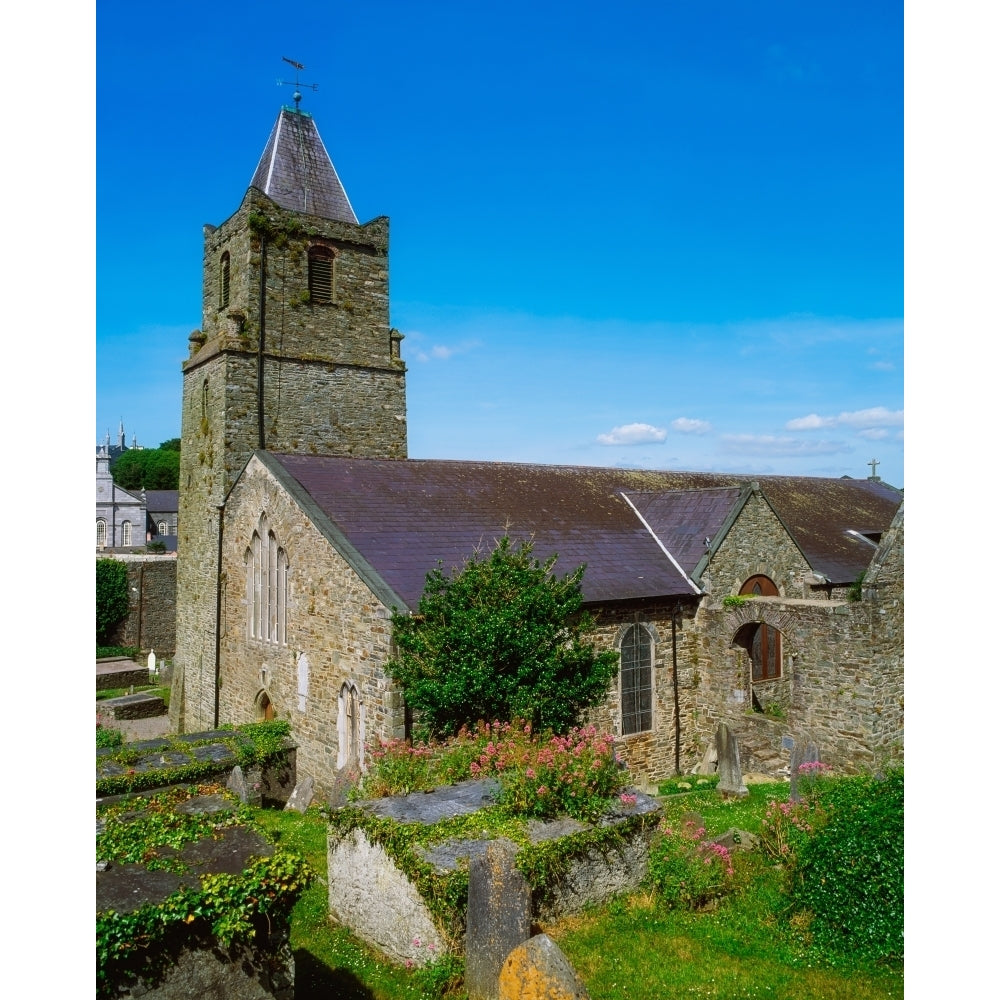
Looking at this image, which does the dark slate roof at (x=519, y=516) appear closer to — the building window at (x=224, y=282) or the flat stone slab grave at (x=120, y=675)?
the building window at (x=224, y=282)

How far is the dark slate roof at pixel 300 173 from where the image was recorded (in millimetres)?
23531

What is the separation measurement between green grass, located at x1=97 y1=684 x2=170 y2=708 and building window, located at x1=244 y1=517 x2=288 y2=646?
11.6m

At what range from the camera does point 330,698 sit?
1595 centimetres

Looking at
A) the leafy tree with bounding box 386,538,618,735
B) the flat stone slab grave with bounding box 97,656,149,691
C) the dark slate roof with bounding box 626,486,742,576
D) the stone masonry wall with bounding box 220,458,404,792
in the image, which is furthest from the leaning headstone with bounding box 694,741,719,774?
the flat stone slab grave with bounding box 97,656,149,691

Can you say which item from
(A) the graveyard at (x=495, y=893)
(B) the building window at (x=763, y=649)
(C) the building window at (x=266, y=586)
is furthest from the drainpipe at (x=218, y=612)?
(B) the building window at (x=763, y=649)

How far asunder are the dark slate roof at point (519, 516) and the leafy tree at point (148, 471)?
74.5 m

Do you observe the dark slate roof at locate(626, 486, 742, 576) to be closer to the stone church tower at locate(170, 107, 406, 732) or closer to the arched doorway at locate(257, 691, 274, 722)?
the stone church tower at locate(170, 107, 406, 732)

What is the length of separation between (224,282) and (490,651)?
15.9m

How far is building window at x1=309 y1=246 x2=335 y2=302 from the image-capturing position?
23.6 m

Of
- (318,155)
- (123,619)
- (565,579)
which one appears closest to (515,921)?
(565,579)

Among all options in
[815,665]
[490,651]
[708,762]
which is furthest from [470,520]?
[815,665]

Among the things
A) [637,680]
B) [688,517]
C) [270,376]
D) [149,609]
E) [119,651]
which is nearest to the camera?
[637,680]

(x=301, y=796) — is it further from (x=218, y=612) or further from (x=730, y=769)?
(x=730, y=769)

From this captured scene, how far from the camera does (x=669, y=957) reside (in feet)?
26.7
